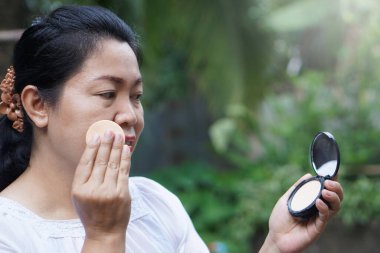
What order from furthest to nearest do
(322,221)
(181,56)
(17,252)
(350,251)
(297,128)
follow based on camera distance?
(181,56), (297,128), (350,251), (322,221), (17,252)

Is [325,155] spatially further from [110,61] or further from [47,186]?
[47,186]

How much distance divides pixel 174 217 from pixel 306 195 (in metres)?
0.43

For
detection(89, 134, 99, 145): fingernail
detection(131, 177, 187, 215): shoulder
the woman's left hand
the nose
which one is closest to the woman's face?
the nose

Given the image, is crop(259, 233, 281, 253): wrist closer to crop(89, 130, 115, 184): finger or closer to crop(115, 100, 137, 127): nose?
crop(115, 100, 137, 127): nose

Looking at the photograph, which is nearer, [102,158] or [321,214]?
[102,158]

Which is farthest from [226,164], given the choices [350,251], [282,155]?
[350,251]

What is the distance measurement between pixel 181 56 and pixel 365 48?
3208mm

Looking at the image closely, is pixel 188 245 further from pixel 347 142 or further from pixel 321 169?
pixel 347 142

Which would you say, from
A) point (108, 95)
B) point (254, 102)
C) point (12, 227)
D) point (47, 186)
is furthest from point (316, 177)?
point (254, 102)

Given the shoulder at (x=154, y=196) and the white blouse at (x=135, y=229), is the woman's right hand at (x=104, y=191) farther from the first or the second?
the shoulder at (x=154, y=196)

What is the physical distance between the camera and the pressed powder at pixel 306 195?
2.11 m

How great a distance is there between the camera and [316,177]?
7.18 ft

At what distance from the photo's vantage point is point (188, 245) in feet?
7.35

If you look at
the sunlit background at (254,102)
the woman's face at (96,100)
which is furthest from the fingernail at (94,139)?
the sunlit background at (254,102)
